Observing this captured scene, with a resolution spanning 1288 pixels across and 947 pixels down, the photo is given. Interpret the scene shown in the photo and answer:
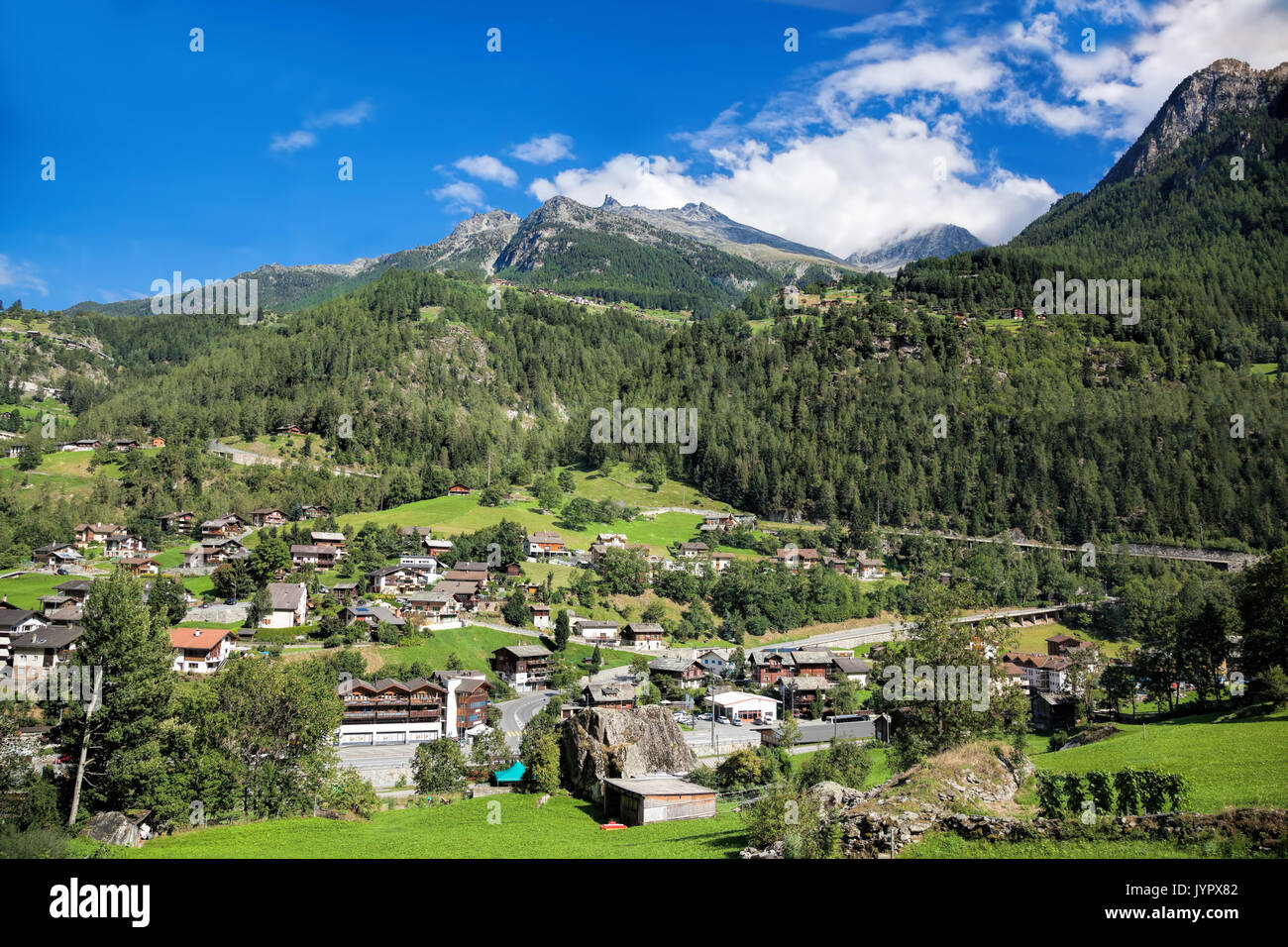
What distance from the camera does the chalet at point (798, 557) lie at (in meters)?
101

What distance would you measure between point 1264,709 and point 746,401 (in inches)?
4998

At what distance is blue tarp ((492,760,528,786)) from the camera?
37.9m

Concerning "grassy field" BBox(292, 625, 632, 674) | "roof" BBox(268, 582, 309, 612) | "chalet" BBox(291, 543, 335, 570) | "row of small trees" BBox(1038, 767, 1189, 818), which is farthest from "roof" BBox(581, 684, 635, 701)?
"row of small trees" BBox(1038, 767, 1189, 818)

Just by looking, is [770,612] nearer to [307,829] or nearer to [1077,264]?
[307,829]

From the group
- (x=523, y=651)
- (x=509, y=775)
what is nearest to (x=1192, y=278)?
(x=523, y=651)

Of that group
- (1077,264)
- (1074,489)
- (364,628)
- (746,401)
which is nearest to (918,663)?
(364,628)

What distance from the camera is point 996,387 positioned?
5714 inches

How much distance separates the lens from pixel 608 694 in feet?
190

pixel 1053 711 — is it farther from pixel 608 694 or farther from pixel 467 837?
pixel 467 837

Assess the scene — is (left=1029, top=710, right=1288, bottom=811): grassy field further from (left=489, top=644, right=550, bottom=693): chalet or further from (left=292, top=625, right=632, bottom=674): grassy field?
(left=292, top=625, right=632, bottom=674): grassy field

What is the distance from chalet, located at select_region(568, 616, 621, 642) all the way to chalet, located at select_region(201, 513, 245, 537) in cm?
4827

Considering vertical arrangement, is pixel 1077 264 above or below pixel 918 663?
above

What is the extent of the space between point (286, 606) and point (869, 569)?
245ft
